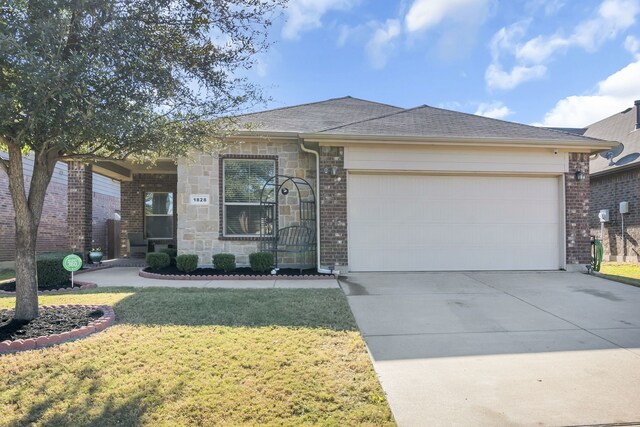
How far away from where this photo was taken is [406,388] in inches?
125

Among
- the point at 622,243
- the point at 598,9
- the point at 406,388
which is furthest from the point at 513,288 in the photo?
the point at 622,243

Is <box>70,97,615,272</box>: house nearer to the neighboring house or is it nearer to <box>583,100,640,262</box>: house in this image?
<box>583,100,640,262</box>: house

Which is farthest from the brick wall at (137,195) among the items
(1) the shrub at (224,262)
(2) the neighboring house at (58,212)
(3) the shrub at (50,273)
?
(3) the shrub at (50,273)

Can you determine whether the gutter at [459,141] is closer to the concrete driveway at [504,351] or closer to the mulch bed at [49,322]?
the concrete driveway at [504,351]

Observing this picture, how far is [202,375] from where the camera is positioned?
129 inches

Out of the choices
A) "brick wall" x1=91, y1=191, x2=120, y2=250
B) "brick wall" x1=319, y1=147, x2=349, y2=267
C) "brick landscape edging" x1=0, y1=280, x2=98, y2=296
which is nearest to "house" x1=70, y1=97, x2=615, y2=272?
"brick wall" x1=319, y1=147, x2=349, y2=267

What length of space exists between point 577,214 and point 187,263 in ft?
30.9

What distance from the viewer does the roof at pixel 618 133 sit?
12422mm

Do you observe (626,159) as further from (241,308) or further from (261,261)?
(241,308)

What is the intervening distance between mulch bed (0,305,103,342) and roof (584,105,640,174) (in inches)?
581

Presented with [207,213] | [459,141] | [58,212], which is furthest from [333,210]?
[58,212]

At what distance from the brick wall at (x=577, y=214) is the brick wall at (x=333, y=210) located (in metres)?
5.42

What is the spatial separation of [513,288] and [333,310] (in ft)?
12.7

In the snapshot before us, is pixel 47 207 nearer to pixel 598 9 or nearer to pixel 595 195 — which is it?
pixel 598 9
